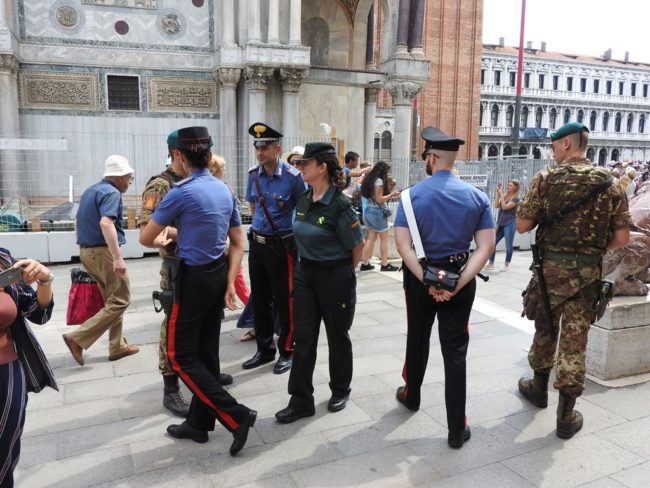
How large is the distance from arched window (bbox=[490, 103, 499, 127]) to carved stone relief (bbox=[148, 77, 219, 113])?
62184 millimetres

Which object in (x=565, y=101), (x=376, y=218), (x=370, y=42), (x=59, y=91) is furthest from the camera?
(x=565, y=101)

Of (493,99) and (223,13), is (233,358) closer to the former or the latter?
(223,13)

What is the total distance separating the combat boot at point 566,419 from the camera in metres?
3.84

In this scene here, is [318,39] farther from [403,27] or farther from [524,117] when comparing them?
[524,117]

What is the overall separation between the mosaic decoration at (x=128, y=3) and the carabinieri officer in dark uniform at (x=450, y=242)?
12927 millimetres

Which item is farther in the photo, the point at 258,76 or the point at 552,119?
the point at 552,119

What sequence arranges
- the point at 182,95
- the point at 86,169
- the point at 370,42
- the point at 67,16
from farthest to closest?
the point at 370,42
the point at 182,95
the point at 67,16
the point at 86,169

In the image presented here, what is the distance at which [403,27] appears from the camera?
1556 centimetres

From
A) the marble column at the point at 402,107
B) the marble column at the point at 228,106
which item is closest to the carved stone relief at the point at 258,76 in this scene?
the marble column at the point at 228,106

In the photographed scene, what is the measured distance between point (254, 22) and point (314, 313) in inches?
477

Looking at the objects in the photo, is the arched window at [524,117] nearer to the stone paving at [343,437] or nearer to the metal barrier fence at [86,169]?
the metal barrier fence at [86,169]

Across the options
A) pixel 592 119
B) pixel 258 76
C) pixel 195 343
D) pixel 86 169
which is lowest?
pixel 195 343

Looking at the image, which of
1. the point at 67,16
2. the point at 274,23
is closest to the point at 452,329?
the point at 274,23

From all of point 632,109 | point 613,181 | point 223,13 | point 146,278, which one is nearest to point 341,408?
point 613,181
